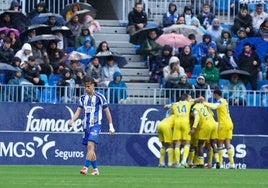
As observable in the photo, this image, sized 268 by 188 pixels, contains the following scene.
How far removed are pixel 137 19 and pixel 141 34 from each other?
1.03 meters

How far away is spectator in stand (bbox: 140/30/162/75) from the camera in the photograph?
118ft

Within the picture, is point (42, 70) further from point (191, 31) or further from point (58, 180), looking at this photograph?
point (58, 180)

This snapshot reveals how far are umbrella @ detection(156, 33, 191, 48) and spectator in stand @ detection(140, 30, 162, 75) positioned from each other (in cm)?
54

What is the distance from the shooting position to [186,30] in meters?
36.5

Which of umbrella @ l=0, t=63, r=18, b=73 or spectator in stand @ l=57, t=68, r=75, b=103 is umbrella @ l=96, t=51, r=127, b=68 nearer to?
spectator in stand @ l=57, t=68, r=75, b=103

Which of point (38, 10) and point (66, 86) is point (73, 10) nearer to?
point (38, 10)

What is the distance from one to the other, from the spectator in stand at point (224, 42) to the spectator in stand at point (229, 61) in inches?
16.5

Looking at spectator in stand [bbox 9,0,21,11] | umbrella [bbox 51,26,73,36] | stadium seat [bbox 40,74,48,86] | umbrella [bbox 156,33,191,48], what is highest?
spectator in stand [bbox 9,0,21,11]

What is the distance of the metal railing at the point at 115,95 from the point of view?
106 feet

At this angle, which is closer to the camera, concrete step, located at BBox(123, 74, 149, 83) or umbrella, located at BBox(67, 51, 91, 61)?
umbrella, located at BBox(67, 51, 91, 61)

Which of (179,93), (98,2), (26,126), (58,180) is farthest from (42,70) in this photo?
(58,180)

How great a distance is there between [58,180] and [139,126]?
1252cm

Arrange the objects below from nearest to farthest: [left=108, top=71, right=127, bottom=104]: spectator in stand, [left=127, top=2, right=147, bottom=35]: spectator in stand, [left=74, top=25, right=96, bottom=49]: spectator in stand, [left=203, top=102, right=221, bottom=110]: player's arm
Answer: [left=203, top=102, right=221, bottom=110]: player's arm → [left=108, top=71, right=127, bottom=104]: spectator in stand → [left=74, top=25, right=96, bottom=49]: spectator in stand → [left=127, top=2, right=147, bottom=35]: spectator in stand

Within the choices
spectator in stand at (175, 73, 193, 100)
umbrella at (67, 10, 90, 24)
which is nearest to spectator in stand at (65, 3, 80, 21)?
umbrella at (67, 10, 90, 24)
